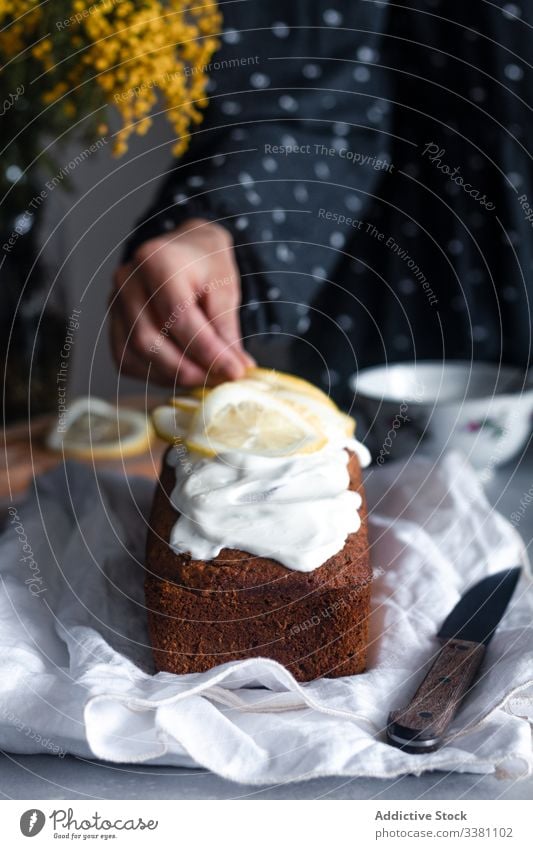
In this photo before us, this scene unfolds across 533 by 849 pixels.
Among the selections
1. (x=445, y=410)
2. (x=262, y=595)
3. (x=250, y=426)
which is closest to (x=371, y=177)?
(x=445, y=410)

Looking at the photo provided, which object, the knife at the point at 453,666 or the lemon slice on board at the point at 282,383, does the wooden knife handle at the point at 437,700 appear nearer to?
the knife at the point at 453,666

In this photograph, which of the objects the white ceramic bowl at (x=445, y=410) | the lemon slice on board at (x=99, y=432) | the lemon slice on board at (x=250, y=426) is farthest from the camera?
the lemon slice on board at (x=99, y=432)

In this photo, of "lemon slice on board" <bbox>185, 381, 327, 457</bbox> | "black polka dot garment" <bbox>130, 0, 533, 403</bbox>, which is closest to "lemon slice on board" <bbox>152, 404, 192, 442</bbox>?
"lemon slice on board" <bbox>185, 381, 327, 457</bbox>

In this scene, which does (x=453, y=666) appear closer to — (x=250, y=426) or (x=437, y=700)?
(x=437, y=700)

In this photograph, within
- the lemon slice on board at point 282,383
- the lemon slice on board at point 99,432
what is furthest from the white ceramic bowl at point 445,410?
the lemon slice on board at point 99,432

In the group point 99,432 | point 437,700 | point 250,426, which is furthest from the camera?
point 99,432

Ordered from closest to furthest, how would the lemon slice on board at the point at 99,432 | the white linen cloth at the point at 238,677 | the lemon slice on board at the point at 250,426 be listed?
the white linen cloth at the point at 238,677, the lemon slice on board at the point at 250,426, the lemon slice on board at the point at 99,432

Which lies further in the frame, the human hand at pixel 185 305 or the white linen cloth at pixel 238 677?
the human hand at pixel 185 305
